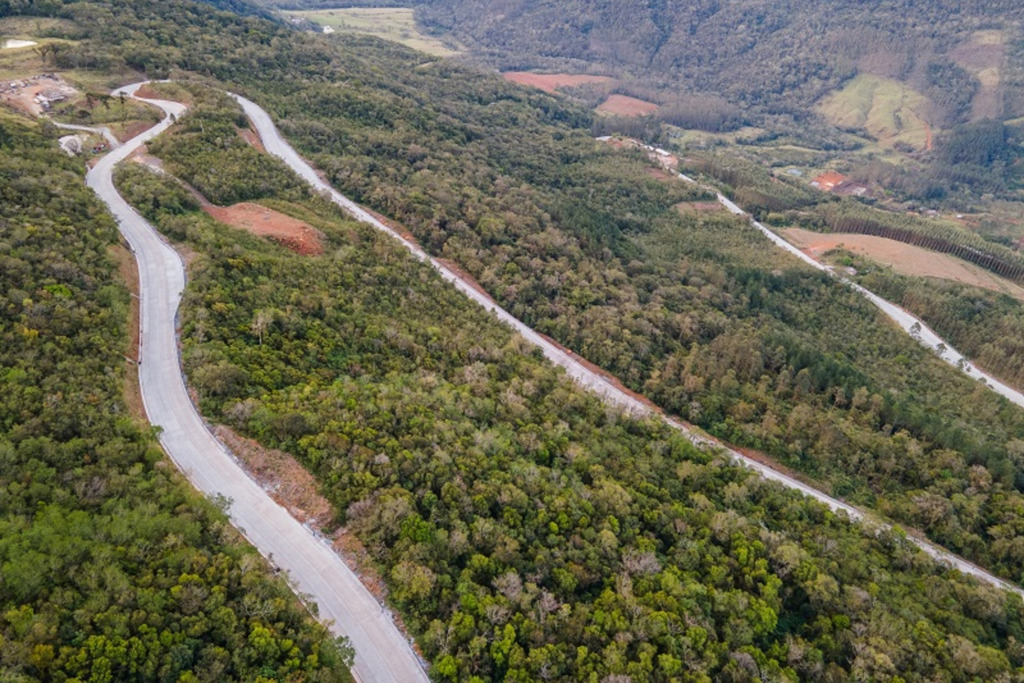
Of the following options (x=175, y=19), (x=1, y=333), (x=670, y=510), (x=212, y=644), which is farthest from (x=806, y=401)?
(x=175, y=19)

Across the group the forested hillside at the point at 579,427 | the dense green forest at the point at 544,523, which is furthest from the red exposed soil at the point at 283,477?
the forested hillside at the point at 579,427

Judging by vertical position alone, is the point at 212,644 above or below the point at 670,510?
above

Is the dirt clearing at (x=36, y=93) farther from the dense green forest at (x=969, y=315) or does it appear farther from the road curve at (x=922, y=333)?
the dense green forest at (x=969, y=315)

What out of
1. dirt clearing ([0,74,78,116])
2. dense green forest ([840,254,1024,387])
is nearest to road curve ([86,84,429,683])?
dirt clearing ([0,74,78,116])

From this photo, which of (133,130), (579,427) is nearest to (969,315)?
(579,427)

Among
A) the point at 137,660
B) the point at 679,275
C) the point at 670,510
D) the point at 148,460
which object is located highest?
the point at 137,660

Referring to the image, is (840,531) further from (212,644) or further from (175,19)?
(175,19)
